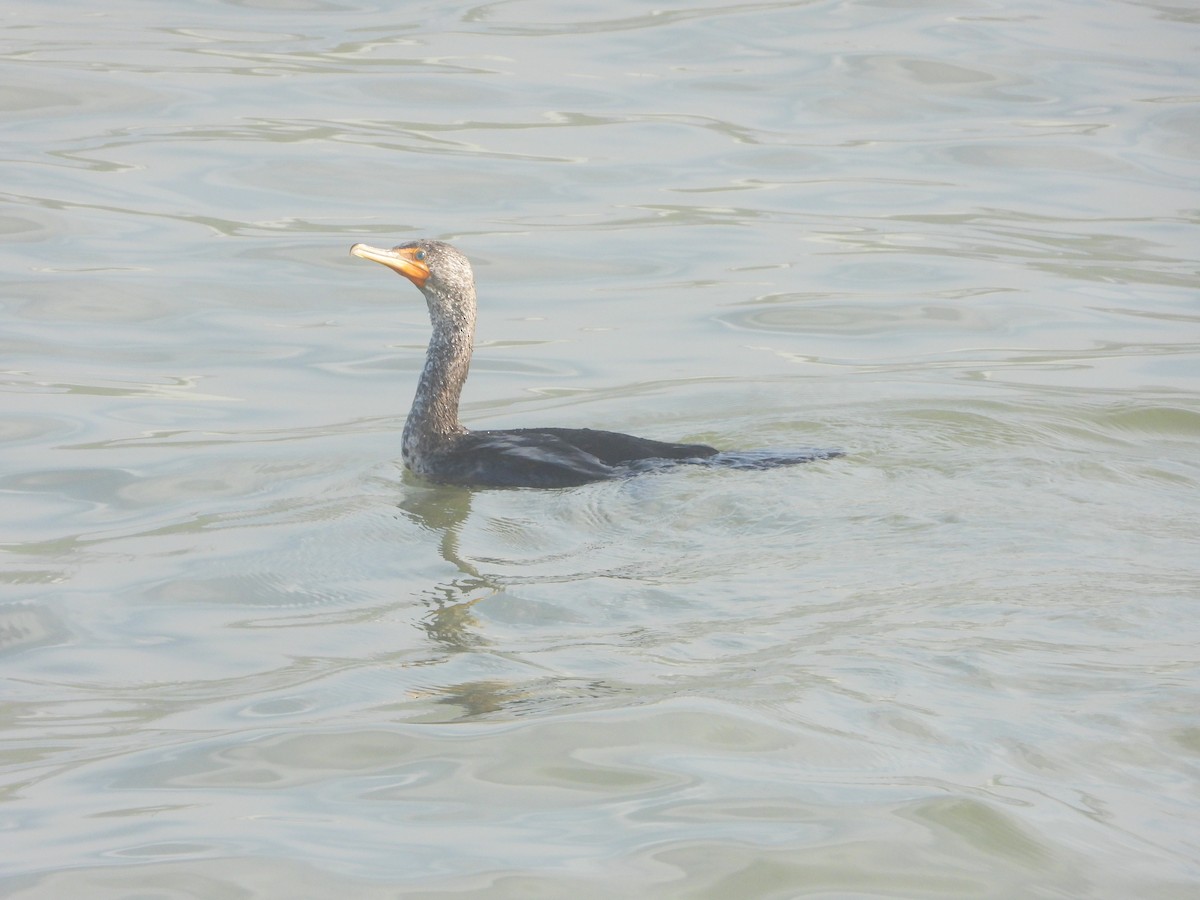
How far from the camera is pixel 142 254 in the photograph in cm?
1283

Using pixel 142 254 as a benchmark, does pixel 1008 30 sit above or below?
above

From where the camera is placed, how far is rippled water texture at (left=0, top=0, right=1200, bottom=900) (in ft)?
15.5

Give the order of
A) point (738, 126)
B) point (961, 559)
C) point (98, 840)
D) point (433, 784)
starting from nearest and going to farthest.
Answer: point (98, 840) < point (433, 784) < point (961, 559) < point (738, 126)

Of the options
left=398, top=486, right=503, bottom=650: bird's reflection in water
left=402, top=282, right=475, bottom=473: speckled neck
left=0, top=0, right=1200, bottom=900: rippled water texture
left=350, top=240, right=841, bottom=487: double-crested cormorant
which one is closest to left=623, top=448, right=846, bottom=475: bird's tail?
left=350, top=240, right=841, bottom=487: double-crested cormorant

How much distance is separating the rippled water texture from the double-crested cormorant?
0.49ft

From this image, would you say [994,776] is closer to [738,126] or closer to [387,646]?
[387,646]

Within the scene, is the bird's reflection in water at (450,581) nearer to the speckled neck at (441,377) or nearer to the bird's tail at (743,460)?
the speckled neck at (441,377)

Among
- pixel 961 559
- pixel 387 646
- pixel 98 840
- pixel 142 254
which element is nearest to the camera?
pixel 98 840

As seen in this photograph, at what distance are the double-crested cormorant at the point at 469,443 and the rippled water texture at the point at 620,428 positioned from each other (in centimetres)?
15

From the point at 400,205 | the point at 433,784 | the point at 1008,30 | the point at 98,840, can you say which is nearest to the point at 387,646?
the point at 433,784

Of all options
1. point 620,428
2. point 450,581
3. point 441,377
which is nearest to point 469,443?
point 441,377

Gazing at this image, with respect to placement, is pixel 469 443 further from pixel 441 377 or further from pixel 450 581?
pixel 450 581

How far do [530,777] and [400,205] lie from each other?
9768mm

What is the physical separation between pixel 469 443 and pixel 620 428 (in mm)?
1404
